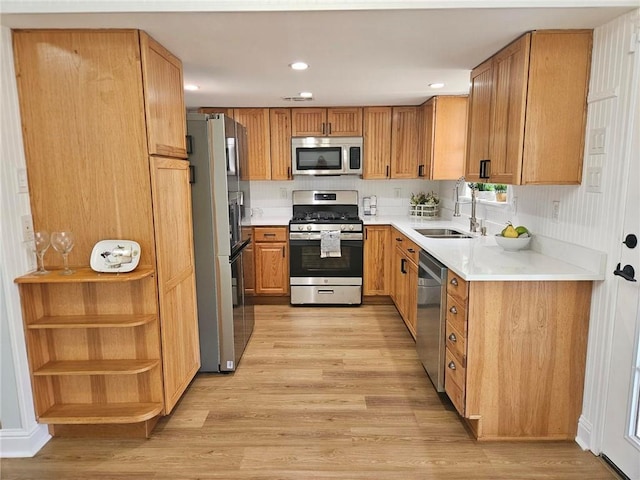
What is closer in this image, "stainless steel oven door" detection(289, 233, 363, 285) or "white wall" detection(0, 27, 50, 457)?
"white wall" detection(0, 27, 50, 457)

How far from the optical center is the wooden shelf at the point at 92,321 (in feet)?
6.83

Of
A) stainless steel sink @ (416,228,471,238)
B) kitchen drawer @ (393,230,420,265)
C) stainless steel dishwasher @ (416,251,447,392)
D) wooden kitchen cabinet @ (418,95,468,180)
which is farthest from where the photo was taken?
wooden kitchen cabinet @ (418,95,468,180)

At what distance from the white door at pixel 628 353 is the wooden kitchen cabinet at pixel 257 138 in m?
3.46

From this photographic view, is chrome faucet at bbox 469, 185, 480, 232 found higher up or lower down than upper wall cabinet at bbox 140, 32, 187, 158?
lower down

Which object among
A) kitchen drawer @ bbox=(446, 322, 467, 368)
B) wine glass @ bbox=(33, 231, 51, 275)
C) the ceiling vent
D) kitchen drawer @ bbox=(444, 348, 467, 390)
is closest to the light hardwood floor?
kitchen drawer @ bbox=(444, 348, 467, 390)

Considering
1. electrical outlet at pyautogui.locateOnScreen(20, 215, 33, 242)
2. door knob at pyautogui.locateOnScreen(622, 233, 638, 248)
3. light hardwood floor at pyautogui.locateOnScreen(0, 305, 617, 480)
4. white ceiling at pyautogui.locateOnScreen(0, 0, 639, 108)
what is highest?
white ceiling at pyautogui.locateOnScreen(0, 0, 639, 108)

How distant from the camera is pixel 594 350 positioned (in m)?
2.13

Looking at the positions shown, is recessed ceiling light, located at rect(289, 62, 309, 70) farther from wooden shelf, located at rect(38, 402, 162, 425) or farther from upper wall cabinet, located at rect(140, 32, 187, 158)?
wooden shelf, located at rect(38, 402, 162, 425)

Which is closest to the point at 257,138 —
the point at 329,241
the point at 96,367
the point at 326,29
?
the point at 329,241

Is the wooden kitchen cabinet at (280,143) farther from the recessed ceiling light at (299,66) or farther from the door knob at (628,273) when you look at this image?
the door knob at (628,273)

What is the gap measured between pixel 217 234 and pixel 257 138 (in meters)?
2.09

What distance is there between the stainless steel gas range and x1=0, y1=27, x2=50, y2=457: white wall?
8.67ft

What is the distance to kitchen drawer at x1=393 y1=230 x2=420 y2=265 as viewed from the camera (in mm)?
3318

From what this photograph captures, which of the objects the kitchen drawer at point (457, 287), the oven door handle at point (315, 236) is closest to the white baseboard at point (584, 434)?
the kitchen drawer at point (457, 287)
